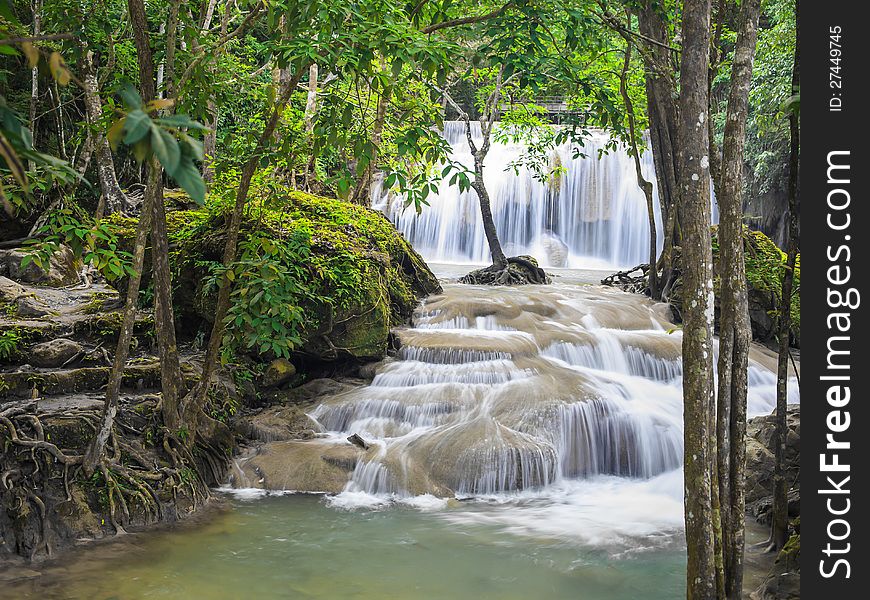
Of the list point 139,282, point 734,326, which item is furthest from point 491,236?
point 734,326

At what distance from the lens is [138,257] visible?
5.35 meters

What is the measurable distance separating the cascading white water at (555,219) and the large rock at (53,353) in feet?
43.5

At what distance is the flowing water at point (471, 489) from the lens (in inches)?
194

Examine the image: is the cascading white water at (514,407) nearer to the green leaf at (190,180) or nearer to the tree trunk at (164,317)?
the tree trunk at (164,317)

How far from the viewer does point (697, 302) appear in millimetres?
3535

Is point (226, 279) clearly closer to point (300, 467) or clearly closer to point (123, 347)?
point (123, 347)

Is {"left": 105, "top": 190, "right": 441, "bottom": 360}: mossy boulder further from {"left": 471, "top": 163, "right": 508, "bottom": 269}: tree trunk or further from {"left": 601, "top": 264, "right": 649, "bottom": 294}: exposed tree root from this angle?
{"left": 601, "top": 264, "right": 649, "bottom": 294}: exposed tree root

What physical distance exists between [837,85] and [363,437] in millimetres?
5609

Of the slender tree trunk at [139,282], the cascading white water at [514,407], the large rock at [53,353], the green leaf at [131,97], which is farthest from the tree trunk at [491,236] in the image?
the green leaf at [131,97]

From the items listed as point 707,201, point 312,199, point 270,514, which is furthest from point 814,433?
point 312,199

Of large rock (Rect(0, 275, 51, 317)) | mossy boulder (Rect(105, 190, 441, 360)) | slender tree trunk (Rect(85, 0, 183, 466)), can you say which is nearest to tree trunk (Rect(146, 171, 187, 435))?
slender tree trunk (Rect(85, 0, 183, 466))

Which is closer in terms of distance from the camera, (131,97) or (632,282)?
(131,97)

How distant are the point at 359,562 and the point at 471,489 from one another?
180cm

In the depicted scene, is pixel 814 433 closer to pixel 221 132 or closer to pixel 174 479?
pixel 174 479
